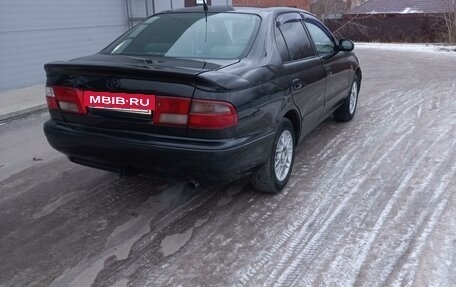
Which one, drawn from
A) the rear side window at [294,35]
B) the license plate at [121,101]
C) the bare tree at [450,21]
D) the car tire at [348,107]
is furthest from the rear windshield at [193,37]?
the bare tree at [450,21]

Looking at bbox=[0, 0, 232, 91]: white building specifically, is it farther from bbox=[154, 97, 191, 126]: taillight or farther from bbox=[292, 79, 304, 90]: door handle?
bbox=[154, 97, 191, 126]: taillight

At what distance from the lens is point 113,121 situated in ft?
11.2

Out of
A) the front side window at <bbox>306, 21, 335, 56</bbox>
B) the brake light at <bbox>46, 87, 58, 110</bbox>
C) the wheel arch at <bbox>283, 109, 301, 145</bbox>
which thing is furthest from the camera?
the front side window at <bbox>306, 21, 335, 56</bbox>

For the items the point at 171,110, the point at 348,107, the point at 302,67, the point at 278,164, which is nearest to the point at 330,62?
the point at 302,67

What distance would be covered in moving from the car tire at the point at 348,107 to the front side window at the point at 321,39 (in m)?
1.05

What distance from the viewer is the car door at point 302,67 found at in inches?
164

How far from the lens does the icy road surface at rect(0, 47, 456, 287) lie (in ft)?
9.80

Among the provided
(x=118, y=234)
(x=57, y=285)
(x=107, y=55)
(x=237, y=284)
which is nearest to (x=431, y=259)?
(x=237, y=284)

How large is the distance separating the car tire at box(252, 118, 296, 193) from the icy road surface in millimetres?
137

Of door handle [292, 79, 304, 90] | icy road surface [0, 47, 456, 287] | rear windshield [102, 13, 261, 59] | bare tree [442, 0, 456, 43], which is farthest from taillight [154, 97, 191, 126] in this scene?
bare tree [442, 0, 456, 43]

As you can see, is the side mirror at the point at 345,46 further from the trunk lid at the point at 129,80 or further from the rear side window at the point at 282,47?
the trunk lid at the point at 129,80

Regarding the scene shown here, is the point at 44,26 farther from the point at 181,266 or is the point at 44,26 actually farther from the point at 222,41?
the point at 181,266

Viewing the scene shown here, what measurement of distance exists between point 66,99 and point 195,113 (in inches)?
44.2

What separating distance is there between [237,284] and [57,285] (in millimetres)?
1115
